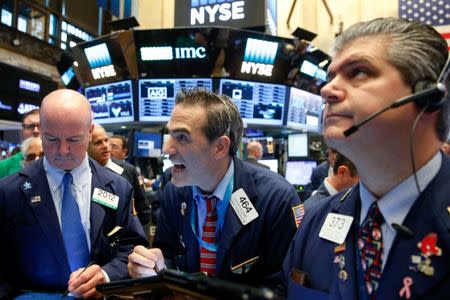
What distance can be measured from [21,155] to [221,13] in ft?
14.0

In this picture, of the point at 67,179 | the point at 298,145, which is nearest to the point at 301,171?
the point at 298,145

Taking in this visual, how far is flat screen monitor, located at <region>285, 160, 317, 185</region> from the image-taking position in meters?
6.55

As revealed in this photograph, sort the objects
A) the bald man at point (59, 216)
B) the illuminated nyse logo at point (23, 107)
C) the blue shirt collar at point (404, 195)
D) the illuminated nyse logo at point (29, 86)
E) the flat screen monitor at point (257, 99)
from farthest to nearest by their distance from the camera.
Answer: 1. the illuminated nyse logo at point (29, 86)
2. the illuminated nyse logo at point (23, 107)
3. the flat screen monitor at point (257, 99)
4. the bald man at point (59, 216)
5. the blue shirt collar at point (404, 195)

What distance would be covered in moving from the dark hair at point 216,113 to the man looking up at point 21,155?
184 centimetres

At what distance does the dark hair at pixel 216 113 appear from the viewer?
184 cm

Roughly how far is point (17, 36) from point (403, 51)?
10.8 metres

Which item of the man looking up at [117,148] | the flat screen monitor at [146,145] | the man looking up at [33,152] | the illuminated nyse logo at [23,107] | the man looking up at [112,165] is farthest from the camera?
the illuminated nyse logo at [23,107]

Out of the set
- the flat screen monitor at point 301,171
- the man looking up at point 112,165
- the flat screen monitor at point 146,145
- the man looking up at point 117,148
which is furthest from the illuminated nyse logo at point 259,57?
the man looking up at point 112,165

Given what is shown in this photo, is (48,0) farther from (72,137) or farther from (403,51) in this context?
(403,51)

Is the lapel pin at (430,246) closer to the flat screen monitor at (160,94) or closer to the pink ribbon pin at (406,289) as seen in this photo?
the pink ribbon pin at (406,289)

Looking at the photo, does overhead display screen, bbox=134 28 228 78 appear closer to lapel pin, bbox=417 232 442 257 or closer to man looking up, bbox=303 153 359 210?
man looking up, bbox=303 153 359 210

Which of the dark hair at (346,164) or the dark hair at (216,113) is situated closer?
the dark hair at (216,113)

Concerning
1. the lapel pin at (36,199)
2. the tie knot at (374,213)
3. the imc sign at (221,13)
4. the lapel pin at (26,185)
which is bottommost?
the lapel pin at (36,199)

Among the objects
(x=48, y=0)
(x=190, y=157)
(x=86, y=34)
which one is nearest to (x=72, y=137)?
(x=190, y=157)
